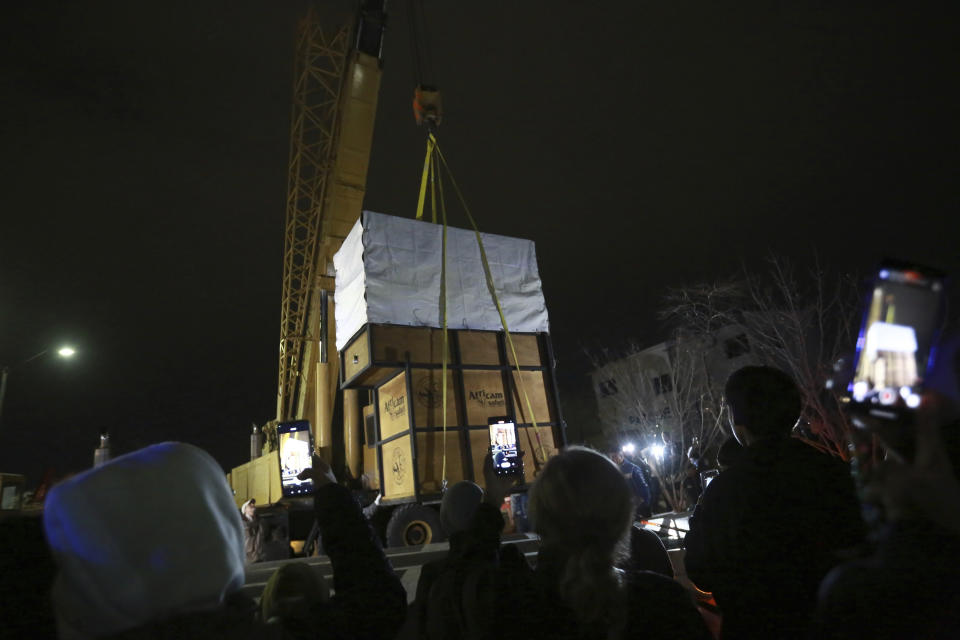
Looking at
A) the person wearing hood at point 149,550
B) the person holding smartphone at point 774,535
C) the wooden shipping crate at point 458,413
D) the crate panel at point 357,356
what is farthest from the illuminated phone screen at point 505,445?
the person wearing hood at point 149,550

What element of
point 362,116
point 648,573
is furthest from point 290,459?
point 362,116

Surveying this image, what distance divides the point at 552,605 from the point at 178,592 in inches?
44.2

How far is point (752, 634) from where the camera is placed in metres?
2.22

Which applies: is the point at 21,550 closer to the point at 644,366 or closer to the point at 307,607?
the point at 307,607

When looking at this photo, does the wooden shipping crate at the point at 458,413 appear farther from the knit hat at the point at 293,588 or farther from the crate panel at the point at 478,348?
the knit hat at the point at 293,588

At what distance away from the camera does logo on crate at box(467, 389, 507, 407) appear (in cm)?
866

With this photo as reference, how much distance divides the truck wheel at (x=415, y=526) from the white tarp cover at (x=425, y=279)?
297cm

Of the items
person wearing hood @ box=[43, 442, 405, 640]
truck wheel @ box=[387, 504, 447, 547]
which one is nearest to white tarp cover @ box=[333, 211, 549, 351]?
truck wheel @ box=[387, 504, 447, 547]

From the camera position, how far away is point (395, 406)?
8.79 metres

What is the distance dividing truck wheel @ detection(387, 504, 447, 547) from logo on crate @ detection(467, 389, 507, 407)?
1.87 metres

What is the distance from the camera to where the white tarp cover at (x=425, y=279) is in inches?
338

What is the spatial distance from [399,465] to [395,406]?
970 mm

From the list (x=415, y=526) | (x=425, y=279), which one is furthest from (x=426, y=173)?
(x=415, y=526)

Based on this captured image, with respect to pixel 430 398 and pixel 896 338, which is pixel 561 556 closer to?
pixel 896 338
